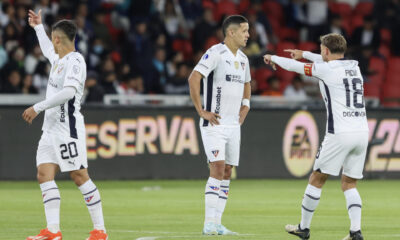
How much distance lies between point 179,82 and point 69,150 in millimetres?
13112

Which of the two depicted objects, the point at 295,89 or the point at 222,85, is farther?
the point at 295,89

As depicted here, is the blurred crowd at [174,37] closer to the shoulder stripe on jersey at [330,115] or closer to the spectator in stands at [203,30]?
the spectator in stands at [203,30]

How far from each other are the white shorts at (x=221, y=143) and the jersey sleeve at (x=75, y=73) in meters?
2.01

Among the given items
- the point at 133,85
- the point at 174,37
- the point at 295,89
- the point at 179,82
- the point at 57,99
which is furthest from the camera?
the point at 174,37

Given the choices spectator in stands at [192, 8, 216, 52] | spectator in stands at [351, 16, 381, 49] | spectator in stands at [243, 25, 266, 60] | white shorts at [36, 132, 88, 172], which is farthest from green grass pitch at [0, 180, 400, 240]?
spectator in stands at [351, 16, 381, 49]

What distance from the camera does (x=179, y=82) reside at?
23625mm

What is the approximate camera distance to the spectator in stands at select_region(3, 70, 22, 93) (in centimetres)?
2127

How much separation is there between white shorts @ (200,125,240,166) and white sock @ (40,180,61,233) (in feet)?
6.84

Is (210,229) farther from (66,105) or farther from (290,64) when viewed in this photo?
(66,105)

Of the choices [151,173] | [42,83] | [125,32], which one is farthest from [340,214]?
[125,32]

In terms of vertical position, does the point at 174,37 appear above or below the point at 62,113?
above

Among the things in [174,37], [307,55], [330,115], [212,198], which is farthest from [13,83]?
[330,115]

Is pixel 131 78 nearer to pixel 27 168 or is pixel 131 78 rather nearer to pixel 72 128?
pixel 27 168

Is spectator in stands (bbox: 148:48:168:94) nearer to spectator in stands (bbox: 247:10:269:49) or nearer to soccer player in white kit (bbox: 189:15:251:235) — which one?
spectator in stands (bbox: 247:10:269:49)
